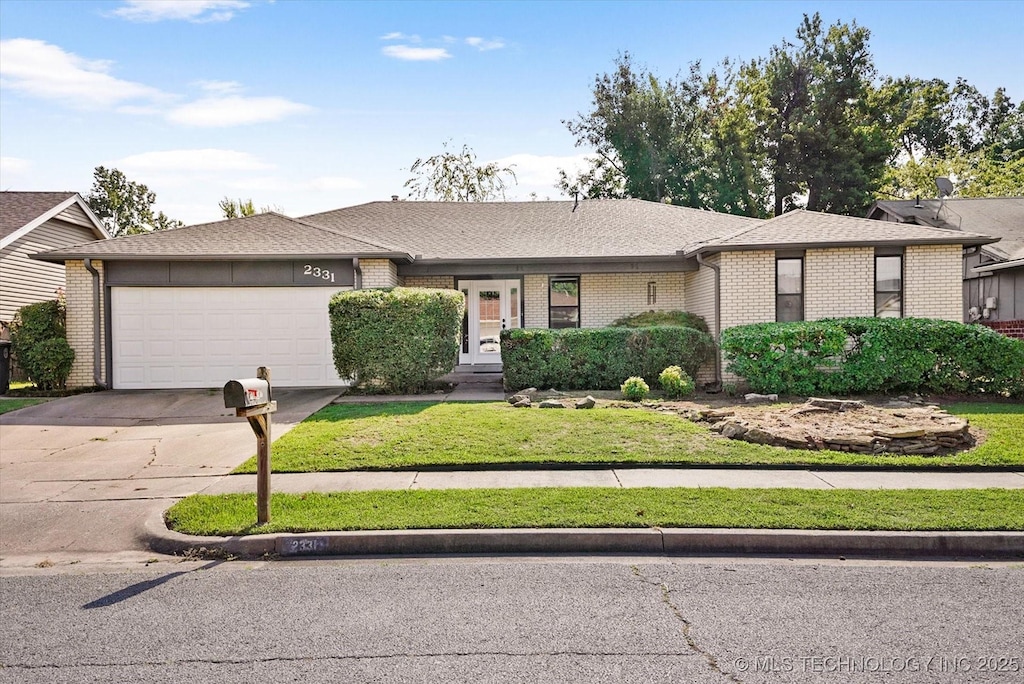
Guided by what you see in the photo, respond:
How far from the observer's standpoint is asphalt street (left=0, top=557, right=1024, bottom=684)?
3609 mm

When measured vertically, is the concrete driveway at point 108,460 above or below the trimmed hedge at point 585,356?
below

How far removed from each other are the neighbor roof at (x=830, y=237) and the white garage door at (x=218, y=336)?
27.8ft

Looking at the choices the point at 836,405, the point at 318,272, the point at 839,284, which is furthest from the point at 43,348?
the point at 839,284

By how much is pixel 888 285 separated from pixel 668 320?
464 centimetres

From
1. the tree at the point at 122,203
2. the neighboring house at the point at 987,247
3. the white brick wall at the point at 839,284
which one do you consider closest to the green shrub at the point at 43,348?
the white brick wall at the point at 839,284

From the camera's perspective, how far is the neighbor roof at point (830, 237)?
14.3 m

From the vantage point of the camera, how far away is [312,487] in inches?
295

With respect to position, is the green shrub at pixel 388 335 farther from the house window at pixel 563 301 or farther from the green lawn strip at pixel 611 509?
the green lawn strip at pixel 611 509

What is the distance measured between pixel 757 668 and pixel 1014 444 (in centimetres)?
718

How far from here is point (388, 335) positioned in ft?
42.4

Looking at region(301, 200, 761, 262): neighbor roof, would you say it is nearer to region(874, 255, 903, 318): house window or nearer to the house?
the house

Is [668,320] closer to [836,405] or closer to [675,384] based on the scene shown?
[675,384]

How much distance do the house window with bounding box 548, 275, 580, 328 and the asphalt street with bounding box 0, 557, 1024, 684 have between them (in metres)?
12.2

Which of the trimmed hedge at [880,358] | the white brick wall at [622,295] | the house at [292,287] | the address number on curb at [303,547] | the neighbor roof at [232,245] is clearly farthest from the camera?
the white brick wall at [622,295]
